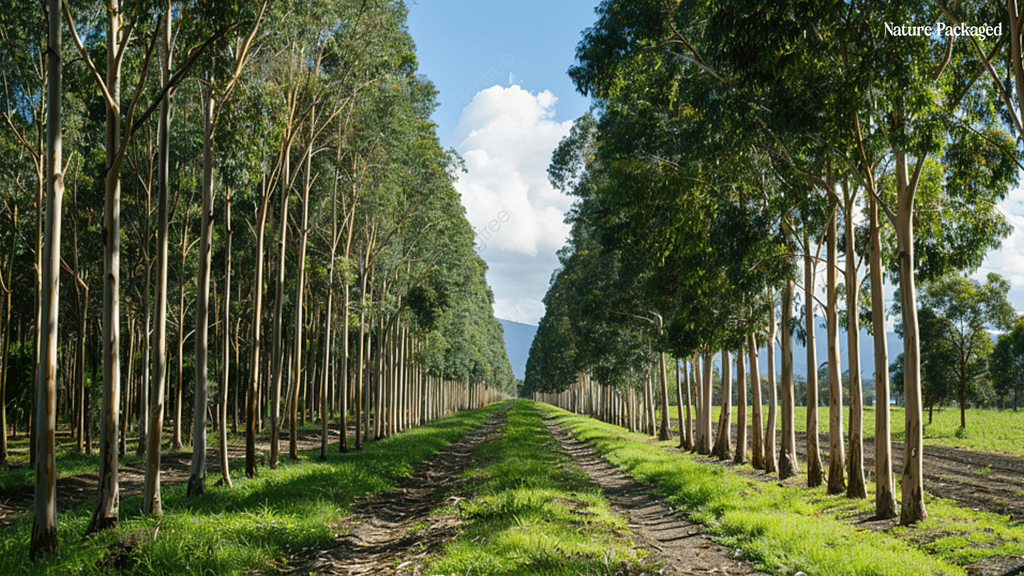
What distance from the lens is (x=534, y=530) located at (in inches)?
313

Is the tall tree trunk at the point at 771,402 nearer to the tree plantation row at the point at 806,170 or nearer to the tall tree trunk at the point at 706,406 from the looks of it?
the tree plantation row at the point at 806,170

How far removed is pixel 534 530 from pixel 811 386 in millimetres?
9340

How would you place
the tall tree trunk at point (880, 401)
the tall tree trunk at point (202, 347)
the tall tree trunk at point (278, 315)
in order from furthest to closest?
the tall tree trunk at point (278, 315) < the tall tree trunk at point (202, 347) < the tall tree trunk at point (880, 401)

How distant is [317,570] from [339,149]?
560 inches

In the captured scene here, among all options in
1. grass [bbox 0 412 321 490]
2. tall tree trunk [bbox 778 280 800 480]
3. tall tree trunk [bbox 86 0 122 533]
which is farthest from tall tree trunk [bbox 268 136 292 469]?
tall tree trunk [bbox 778 280 800 480]

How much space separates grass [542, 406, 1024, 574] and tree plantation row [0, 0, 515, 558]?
866 cm

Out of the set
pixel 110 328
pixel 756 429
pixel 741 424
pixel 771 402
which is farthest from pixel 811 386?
pixel 110 328

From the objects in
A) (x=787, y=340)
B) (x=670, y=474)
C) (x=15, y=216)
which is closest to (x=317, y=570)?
(x=670, y=474)

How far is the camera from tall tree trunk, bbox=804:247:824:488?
1349 cm

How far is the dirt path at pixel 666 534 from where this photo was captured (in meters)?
7.33

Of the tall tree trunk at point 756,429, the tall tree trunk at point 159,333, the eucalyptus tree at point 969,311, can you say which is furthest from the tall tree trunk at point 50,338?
the eucalyptus tree at point 969,311

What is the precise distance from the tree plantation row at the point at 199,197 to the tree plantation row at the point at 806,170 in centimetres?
695

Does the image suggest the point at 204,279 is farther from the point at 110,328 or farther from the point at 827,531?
the point at 827,531

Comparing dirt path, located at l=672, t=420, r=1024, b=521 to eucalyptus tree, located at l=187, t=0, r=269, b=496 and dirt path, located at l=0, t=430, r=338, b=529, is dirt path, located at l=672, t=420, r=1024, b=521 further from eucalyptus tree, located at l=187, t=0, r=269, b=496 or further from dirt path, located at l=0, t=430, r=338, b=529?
dirt path, located at l=0, t=430, r=338, b=529
